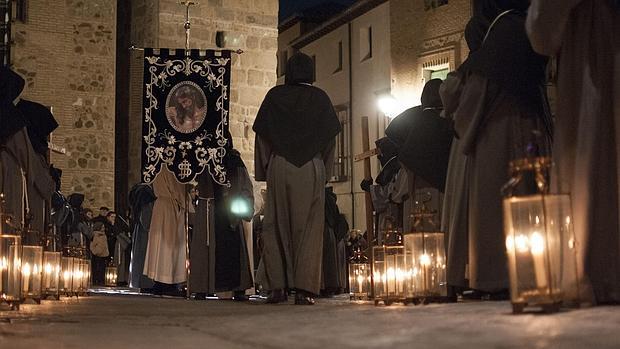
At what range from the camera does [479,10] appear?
22.1 ft

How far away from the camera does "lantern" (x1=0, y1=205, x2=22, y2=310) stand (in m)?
6.41

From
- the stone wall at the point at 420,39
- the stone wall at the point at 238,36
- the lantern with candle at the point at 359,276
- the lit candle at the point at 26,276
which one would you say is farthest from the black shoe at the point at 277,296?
the stone wall at the point at 420,39

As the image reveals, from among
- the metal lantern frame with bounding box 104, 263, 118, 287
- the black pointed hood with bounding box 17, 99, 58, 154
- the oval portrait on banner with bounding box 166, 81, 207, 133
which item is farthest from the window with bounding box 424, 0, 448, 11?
the black pointed hood with bounding box 17, 99, 58, 154

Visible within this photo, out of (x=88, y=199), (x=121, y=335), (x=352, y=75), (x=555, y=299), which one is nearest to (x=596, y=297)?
(x=555, y=299)

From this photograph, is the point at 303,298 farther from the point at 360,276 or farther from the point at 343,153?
the point at 343,153

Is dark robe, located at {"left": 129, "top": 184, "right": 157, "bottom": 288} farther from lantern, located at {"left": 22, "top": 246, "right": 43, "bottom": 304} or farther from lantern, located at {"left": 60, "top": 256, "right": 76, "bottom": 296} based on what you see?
lantern, located at {"left": 22, "top": 246, "right": 43, "bottom": 304}

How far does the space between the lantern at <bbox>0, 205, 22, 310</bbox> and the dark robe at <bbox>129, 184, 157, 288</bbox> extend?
7576 millimetres

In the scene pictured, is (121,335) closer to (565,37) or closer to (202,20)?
(565,37)

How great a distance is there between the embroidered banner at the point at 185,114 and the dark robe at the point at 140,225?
98.9 inches

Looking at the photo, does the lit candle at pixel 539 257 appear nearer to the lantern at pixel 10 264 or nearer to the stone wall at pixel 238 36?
the lantern at pixel 10 264

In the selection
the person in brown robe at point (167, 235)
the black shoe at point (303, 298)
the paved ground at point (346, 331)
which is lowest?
the paved ground at point (346, 331)

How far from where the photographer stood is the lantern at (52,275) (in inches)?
343

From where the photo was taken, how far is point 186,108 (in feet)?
38.8

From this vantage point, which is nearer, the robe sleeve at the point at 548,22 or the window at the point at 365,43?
the robe sleeve at the point at 548,22
